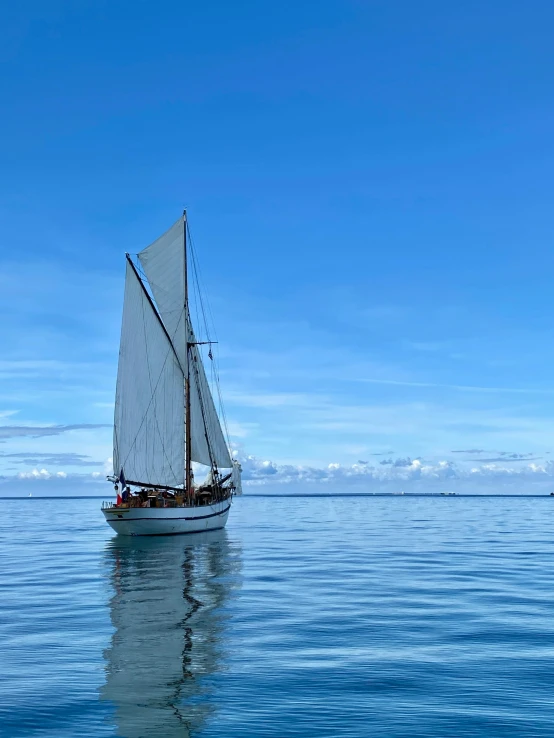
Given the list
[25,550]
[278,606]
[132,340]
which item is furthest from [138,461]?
→ [278,606]

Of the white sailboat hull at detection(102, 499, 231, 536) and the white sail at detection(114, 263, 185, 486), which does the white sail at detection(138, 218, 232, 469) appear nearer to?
the white sail at detection(114, 263, 185, 486)

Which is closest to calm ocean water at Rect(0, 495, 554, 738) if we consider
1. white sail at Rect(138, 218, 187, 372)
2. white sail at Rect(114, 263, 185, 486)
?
white sail at Rect(114, 263, 185, 486)

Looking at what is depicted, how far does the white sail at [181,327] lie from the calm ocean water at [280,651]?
4217cm

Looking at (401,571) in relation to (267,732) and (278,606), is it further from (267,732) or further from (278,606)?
(267,732)

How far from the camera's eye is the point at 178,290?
8469 centimetres

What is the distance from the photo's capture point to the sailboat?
74.2 meters

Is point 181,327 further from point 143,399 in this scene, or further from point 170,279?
point 143,399

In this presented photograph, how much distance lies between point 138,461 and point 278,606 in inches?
1994

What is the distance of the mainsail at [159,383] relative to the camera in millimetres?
75000

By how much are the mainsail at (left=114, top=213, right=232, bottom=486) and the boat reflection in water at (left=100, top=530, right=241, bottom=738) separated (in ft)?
104

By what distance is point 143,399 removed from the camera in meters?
75.4

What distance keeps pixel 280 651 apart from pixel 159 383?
5939cm

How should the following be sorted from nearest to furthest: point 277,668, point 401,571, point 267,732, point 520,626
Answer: point 267,732
point 277,668
point 520,626
point 401,571

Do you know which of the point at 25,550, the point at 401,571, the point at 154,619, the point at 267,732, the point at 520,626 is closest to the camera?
the point at 267,732
